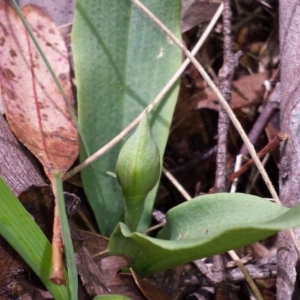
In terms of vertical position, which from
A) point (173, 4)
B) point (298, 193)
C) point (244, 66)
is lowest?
point (298, 193)

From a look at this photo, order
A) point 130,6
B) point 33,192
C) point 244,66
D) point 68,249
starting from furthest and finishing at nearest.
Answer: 1. point 244,66
2. point 130,6
3. point 33,192
4. point 68,249

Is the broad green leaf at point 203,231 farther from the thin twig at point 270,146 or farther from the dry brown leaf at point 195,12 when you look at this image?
the dry brown leaf at point 195,12

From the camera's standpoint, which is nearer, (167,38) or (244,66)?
(167,38)

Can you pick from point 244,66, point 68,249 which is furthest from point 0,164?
point 244,66

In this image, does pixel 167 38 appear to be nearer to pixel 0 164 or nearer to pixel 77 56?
pixel 77 56

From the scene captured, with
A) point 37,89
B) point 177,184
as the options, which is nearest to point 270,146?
point 177,184

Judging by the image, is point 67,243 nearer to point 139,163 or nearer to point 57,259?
point 57,259

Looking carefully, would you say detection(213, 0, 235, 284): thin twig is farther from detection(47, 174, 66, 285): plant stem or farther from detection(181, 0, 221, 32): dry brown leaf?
detection(47, 174, 66, 285): plant stem

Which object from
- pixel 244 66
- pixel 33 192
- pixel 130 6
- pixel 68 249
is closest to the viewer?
pixel 68 249

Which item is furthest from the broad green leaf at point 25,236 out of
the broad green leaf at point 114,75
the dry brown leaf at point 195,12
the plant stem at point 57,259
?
the dry brown leaf at point 195,12
